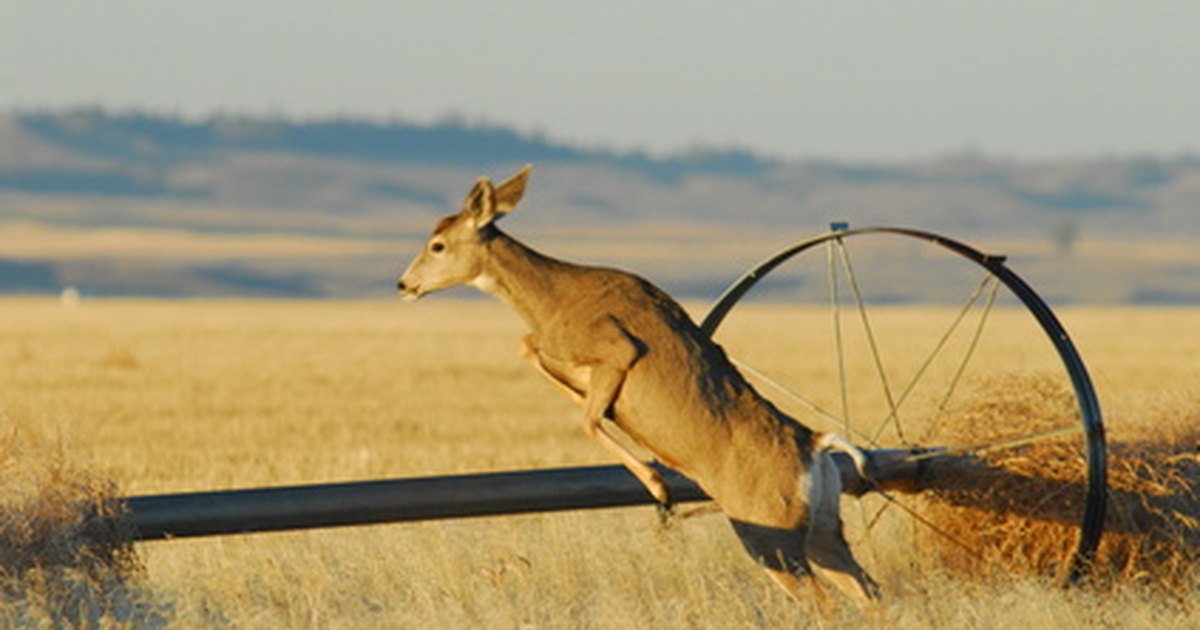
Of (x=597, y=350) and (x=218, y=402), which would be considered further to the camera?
(x=218, y=402)

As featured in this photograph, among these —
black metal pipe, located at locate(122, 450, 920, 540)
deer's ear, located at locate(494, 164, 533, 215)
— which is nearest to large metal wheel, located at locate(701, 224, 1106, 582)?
black metal pipe, located at locate(122, 450, 920, 540)

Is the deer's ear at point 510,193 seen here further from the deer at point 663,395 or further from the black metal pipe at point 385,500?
the black metal pipe at point 385,500

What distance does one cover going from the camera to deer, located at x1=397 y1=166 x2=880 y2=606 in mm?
9828

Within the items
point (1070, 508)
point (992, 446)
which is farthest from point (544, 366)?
point (1070, 508)

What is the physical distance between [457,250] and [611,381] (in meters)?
0.96

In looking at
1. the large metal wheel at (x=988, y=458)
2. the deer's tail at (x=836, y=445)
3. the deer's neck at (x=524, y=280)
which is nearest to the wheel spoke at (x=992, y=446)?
the large metal wheel at (x=988, y=458)

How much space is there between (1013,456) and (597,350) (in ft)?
8.60

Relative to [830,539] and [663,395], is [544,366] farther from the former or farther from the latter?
[830,539]

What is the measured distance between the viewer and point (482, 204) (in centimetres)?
999

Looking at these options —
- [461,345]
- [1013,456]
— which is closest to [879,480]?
[1013,456]

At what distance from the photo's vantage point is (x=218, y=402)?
30766 mm

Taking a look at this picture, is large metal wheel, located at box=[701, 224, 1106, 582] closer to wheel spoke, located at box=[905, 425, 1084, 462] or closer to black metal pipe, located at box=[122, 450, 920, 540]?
wheel spoke, located at box=[905, 425, 1084, 462]

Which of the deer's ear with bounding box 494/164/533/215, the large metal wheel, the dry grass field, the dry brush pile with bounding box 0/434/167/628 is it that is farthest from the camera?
the large metal wheel

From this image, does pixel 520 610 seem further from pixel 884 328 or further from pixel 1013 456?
pixel 884 328
